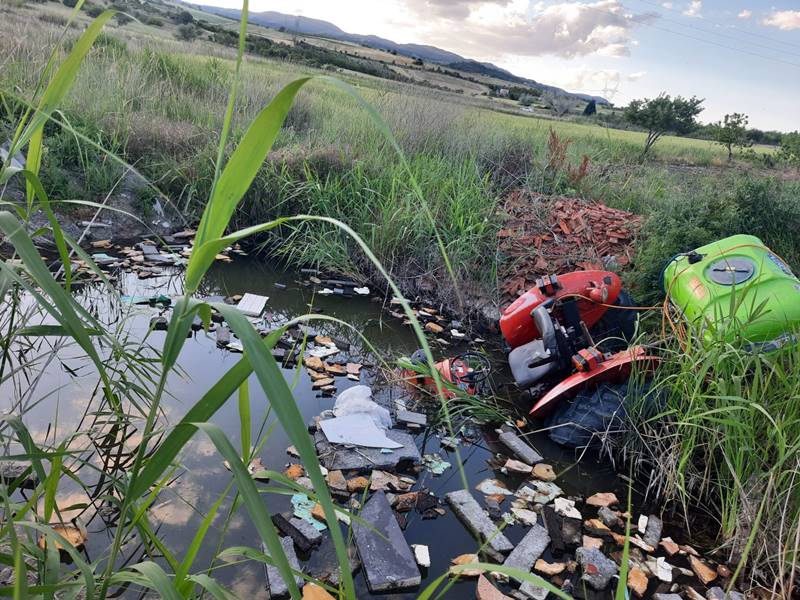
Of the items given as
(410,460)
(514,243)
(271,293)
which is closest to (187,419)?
(410,460)

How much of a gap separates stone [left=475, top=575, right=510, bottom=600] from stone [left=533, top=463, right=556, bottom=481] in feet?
3.09

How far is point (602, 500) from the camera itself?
298 centimetres

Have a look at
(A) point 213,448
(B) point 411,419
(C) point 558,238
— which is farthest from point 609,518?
(C) point 558,238

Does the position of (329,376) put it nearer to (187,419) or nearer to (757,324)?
(757,324)

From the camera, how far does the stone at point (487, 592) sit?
7.28 ft

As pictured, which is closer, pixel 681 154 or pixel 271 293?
pixel 271 293

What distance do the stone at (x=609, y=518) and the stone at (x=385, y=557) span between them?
1.07 m

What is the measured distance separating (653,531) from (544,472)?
1.96 ft

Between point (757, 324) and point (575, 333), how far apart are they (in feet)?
3.17

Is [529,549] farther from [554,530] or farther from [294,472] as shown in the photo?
[294,472]

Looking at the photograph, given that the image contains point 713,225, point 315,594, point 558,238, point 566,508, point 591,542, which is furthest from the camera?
point 558,238

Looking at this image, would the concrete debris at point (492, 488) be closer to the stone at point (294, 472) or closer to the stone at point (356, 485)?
the stone at point (356, 485)

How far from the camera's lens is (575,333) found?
11.7 ft

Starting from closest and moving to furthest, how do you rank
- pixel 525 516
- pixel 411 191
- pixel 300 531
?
pixel 300 531 → pixel 525 516 → pixel 411 191
